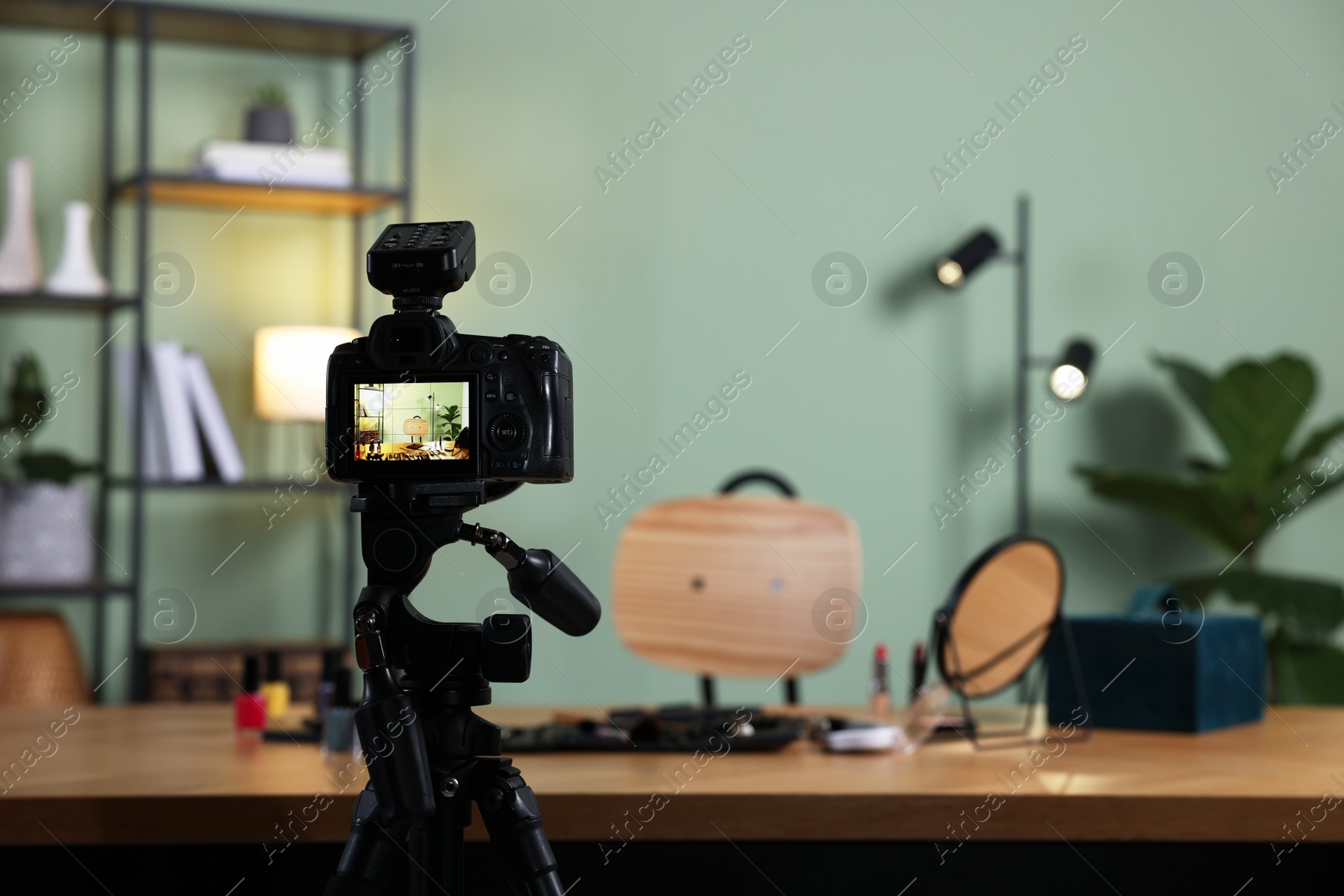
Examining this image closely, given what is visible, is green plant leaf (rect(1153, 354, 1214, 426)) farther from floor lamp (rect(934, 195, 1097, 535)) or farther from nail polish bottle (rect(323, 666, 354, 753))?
nail polish bottle (rect(323, 666, 354, 753))

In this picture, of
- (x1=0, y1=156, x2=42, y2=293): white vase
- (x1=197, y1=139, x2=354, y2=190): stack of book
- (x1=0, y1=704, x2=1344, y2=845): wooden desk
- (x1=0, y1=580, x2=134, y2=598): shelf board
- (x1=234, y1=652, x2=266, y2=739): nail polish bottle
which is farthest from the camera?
(x1=197, y1=139, x2=354, y2=190): stack of book

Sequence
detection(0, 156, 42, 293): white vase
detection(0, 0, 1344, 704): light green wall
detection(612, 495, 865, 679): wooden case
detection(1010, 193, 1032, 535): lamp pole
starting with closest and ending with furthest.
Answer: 1. detection(612, 495, 865, 679): wooden case
2. detection(0, 156, 42, 293): white vase
3. detection(0, 0, 1344, 704): light green wall
4. detection(1010, 193, 1032, 535): lamp pole

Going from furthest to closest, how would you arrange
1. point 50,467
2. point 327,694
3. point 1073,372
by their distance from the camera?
point 1073,372, point 50,467, point 327,694

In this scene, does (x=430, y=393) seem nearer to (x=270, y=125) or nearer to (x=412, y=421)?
(x=412, y=421)

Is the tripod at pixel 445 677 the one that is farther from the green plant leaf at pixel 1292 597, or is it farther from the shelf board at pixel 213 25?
the green plant leaf at pixel 1292 597

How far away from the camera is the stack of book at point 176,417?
304 cm

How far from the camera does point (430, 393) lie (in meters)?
1.00

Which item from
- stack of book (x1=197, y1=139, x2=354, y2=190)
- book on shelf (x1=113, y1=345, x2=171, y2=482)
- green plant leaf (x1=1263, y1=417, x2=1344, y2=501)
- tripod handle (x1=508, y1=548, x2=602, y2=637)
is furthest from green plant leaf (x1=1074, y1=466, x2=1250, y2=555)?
tripod handle (x1=508, y1=548, x2=602, y2=637)

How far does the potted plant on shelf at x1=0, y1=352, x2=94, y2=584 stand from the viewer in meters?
2.91

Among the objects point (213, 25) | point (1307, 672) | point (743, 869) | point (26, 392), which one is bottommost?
point (1307, 672)

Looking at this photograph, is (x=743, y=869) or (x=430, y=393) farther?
(x=743, y=869)

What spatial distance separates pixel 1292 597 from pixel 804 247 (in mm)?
1547

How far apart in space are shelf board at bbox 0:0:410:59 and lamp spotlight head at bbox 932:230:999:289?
151 cm

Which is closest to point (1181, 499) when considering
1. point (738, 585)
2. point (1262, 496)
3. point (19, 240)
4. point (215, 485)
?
point (1262, 496)
